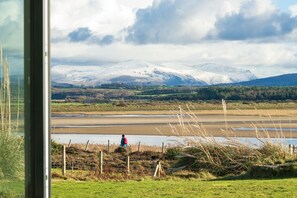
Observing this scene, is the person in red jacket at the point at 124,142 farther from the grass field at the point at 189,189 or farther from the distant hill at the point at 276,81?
the grass field at the point at 189,189

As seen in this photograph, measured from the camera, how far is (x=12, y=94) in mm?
1949

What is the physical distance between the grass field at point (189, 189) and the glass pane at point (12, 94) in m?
3.14

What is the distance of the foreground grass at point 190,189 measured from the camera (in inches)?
201

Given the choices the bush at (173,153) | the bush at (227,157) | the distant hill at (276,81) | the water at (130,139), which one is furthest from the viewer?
the distant hill at (276,81)

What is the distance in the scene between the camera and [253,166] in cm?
591

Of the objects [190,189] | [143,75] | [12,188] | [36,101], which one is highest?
[143,75]

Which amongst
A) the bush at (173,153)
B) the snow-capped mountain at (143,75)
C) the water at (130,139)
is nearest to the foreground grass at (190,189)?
the water at (130,139)

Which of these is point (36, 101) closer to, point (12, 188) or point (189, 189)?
point (12, 188)

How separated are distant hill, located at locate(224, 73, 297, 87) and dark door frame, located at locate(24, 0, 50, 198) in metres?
8.58

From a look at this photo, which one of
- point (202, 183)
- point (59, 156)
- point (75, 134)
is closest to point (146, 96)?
point (75, 134)

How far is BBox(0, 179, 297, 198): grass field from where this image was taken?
16.8 ft

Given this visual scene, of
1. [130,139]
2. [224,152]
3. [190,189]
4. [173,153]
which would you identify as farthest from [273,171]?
[130,139]

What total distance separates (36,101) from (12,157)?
0.21m

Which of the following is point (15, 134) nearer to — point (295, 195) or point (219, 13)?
point (295, 195)
